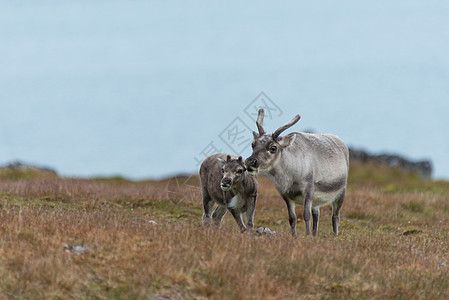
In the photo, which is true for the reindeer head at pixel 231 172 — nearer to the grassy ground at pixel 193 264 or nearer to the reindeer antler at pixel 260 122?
the reindeer antler at pixel 260 122

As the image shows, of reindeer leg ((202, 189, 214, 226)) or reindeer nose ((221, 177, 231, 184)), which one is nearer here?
reindeer nose ((221, 177, 231, 184))

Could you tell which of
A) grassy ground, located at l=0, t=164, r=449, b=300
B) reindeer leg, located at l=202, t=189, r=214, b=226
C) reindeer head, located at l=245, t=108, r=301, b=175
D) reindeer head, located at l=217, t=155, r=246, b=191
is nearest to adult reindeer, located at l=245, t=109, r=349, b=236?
reindeer head, located at l=245, t=108, r=301, b=175

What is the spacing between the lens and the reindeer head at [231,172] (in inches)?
495

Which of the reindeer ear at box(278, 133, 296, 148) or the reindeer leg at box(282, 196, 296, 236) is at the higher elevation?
the reindeer ear at box(278, 133, 296, 148)

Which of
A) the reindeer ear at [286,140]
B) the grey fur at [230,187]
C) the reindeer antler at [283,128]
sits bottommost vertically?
the grey fur at [230,187]

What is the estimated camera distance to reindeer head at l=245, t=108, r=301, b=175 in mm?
11742

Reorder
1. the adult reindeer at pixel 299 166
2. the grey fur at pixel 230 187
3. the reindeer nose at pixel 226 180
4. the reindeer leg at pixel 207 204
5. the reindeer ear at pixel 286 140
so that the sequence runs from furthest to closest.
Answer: the reindeer leg at pixel 207 204 < the grey fur at pixel 230 187 < the reindeer nose at pixel 226 180 < the reindeer ear at pixel 286 140 < the adult reindeer at pixel 299 166

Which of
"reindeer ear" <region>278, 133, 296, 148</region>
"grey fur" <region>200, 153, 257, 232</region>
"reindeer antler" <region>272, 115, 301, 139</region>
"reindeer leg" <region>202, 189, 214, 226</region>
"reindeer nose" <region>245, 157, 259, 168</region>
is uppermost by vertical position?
"reindeer antler" <region>272, 115, 301, 139</region>

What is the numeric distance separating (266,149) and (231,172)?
1229 mm

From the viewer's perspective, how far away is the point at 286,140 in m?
12.2

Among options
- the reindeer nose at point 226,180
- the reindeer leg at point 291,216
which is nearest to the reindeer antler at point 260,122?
the reindeer nose at point 226,180

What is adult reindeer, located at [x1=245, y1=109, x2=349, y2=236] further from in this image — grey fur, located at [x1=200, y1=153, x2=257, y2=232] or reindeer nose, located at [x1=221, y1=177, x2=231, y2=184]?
reindeer nose, located at [x1=221, y1=177, x2=231, y2=184]

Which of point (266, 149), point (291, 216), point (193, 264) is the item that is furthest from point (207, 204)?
point (193, 264)

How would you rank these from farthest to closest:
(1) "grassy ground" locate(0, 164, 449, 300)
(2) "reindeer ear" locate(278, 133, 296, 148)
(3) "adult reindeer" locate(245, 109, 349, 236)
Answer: (2) "reindeer ear" locate(278, 133, 296, 148) → (3) "adult reindeer" locate(245, 109, 349, 236) → (1) "grassy ground" locate(0, 164, 449, 300)
